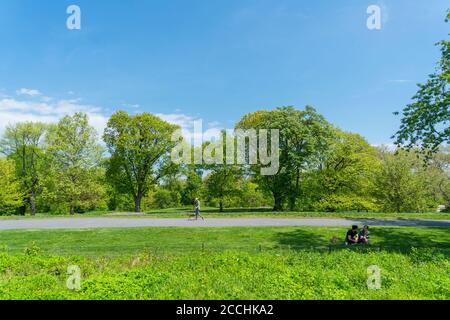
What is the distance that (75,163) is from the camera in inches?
1401

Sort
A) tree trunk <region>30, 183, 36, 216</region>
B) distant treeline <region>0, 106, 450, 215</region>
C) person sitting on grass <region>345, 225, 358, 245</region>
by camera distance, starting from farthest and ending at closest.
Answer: tree trunk <region>30, 183, 36, 216</region>
distant treeline <region>0, 106, 450, 215</region>
person sitting on grass <region>345, 225, 358, 245</region>

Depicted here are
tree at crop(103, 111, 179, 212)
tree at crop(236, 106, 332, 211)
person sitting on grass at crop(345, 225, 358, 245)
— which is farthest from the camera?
tree at crop(103, 111, 179, 212)

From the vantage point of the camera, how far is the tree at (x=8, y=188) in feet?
133

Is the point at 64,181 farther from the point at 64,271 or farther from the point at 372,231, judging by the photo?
the point at 372,231

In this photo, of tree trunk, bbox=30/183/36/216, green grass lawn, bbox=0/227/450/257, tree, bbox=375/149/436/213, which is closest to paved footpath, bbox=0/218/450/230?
green grass lawn, bbox=0/227/450/257

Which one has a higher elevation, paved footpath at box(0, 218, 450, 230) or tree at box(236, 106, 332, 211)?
tree at box(236, 106, 332, 211)

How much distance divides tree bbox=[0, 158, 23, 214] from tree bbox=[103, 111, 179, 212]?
15464 millimetres

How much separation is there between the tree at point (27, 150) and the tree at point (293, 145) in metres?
38.6

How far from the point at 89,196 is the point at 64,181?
3791 millimetres

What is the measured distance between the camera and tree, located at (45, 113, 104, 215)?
35.2 m

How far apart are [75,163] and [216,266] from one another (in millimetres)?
32097

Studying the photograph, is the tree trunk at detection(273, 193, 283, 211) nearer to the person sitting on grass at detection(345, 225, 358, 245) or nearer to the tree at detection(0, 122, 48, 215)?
the person sitting on grass at detection(345, 225, 358, 245)
